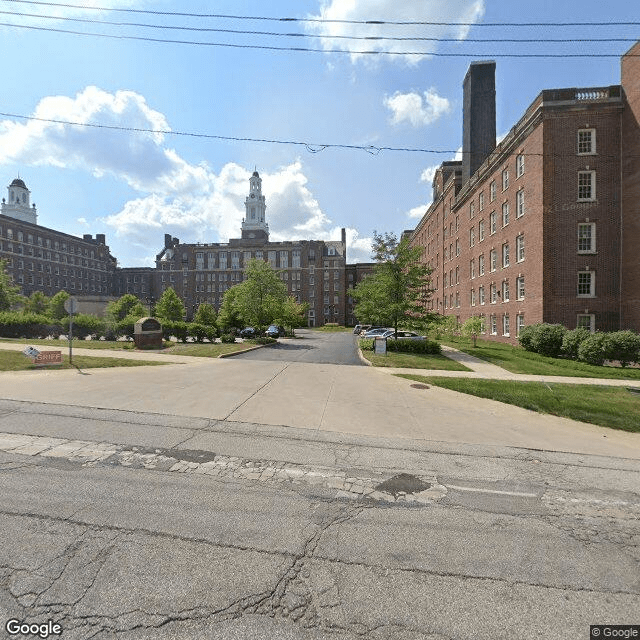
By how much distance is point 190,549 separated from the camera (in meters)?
3.04

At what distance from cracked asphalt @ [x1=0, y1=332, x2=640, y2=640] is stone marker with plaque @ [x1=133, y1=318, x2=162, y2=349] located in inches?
587

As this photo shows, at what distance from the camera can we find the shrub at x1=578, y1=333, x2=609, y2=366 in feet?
55.8

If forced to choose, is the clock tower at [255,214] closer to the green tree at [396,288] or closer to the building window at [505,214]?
the building window at [505,214]

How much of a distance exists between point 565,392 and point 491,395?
2844 millimetres

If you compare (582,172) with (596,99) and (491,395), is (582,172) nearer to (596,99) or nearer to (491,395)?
(596,99)

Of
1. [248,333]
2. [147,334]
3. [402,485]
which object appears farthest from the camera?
[248,333]

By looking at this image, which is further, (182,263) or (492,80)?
(182,263)

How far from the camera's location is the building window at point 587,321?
2159 cm

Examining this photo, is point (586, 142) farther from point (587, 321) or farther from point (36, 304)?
point (36, 304)

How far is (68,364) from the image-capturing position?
44.0ft

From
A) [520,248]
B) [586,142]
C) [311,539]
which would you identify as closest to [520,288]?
[520,248]

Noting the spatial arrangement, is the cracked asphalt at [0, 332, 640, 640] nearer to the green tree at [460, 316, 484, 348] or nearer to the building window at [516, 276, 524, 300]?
the green tree at [460, 316, 484, 348]

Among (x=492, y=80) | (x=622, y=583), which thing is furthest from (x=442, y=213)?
(x=622, y=583)

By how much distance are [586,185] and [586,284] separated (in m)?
6.88
